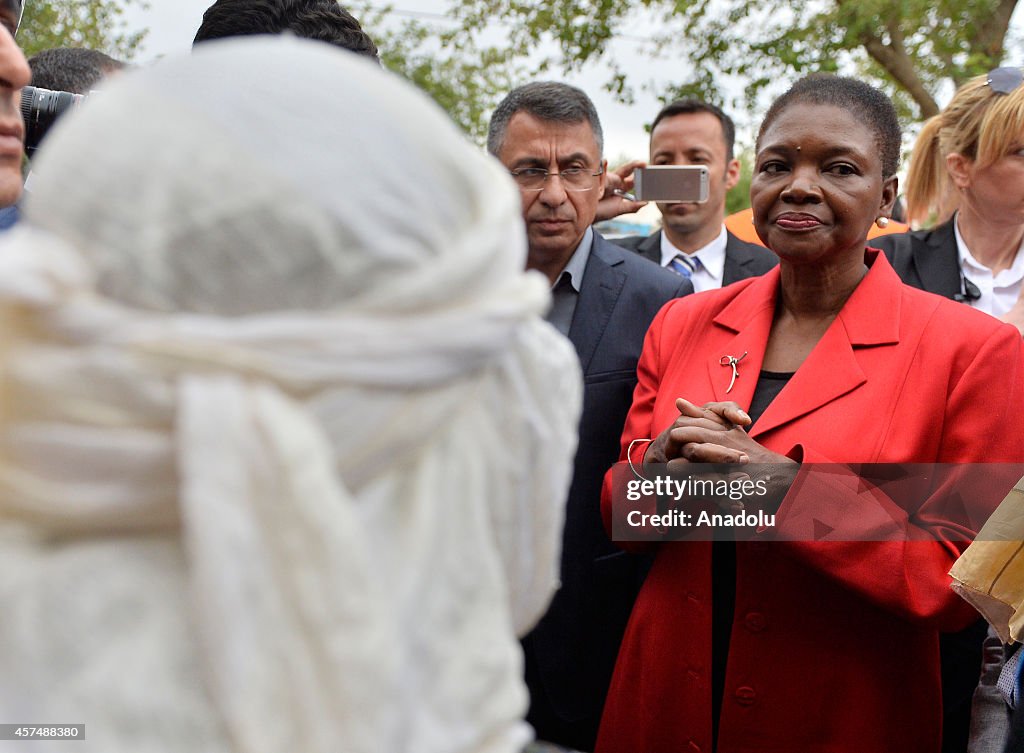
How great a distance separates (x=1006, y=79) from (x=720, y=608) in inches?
97.1

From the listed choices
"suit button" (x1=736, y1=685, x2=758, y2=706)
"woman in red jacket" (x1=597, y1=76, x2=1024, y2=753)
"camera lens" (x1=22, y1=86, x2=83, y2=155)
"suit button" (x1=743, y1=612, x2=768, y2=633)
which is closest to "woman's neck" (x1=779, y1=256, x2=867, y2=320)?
"woman in red jacket" (x1=597, y1=76, x2=1024, y2=753)

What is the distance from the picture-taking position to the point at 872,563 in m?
2.59

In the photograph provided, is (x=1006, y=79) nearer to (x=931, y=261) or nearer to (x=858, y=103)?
(x=931, y=261)

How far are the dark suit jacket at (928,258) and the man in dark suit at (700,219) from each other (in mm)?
917

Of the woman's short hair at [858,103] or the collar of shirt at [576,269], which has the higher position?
the woman's short hair at [858,103]

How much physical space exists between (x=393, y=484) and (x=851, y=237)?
87.3 inches

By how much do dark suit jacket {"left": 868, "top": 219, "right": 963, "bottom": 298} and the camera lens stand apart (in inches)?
122

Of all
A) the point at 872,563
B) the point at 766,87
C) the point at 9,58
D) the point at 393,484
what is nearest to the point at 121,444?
the point at 393,484

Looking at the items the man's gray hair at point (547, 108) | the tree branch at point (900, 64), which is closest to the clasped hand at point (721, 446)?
the man's gray hair at point (547, 108)

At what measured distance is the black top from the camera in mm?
2818

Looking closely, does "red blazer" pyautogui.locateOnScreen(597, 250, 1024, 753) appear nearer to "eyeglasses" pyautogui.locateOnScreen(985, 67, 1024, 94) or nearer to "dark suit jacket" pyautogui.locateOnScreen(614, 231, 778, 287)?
"eyeglasses" pyautogui.locateOnScreen(985, 67, 1024, 94)

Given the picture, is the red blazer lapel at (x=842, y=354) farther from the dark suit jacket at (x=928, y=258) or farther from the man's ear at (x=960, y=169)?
the man's ear at (x=960, y=169)

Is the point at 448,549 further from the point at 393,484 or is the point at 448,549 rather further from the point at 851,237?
the point at 851,237

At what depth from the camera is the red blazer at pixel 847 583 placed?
2621 mm
